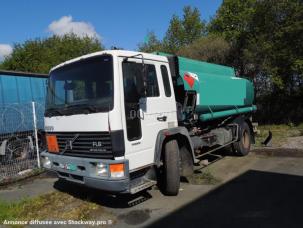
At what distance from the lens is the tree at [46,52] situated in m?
33.8

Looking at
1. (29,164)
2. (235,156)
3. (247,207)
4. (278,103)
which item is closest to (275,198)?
(247,207)

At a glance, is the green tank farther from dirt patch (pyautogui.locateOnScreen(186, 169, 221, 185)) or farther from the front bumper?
the front bumper

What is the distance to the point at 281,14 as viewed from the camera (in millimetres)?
16891

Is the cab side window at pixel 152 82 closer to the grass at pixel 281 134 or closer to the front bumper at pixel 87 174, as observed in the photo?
the front bumper at pixel 87 174

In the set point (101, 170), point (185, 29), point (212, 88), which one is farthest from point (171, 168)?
point (185, 29)

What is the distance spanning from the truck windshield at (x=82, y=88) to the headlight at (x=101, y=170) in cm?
87

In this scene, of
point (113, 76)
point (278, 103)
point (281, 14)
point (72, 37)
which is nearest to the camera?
point (113, 76)

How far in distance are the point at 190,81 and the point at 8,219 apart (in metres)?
4.37

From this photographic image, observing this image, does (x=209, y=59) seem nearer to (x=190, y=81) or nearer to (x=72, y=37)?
(x=190, y=81)

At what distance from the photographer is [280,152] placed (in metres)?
10.5

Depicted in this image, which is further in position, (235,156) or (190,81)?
(235,156)

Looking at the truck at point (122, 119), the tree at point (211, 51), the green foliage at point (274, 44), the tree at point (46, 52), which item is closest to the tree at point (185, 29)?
the tree at point (46, 52)

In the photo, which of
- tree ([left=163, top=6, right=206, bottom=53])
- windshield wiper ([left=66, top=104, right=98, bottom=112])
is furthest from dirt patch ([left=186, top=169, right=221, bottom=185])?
tree ([left=163, top=6, right=206, bottom=53])

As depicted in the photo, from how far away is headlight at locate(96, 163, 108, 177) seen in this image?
17.2ft
